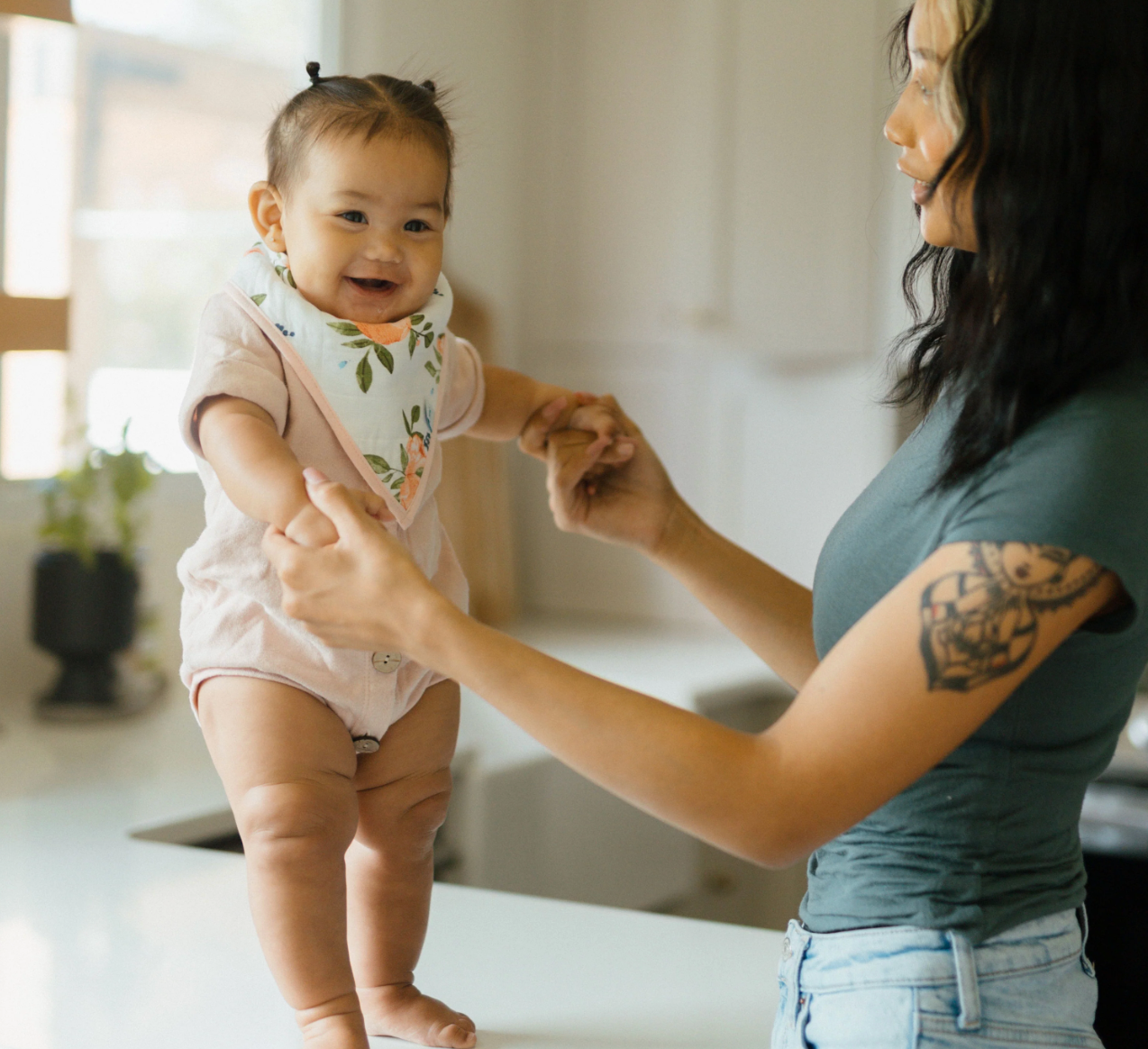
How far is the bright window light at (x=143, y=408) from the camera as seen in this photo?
2.37 m

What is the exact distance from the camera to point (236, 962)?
109 cm

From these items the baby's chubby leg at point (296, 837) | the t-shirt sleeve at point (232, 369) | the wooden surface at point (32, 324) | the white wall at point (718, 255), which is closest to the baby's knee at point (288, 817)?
the baby's chubby leg at point (296, 837)

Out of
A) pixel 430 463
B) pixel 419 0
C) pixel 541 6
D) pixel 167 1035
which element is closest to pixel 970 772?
pixel 430 463

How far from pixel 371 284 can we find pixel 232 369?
11cm

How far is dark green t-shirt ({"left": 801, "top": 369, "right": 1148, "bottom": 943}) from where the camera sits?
680mm

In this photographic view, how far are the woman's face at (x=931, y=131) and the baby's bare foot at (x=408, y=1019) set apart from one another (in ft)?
1.91

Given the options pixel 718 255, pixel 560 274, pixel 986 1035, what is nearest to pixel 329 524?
pixel 986 1035

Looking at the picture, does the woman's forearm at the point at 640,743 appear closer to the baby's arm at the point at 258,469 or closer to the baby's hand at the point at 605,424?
the baby's arm at the point at 258,469

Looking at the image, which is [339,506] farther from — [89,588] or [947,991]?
[89,588]

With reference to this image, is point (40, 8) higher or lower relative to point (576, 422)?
higher

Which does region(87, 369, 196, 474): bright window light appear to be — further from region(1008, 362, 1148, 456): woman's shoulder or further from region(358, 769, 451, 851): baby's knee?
region(1008, 362, 1148, 456): woman's shoulder

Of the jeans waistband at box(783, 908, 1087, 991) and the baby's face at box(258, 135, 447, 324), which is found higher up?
the baby's face at box(258, 135, 447, 324)

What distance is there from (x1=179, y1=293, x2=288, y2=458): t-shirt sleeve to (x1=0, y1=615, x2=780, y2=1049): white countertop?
1.37ft

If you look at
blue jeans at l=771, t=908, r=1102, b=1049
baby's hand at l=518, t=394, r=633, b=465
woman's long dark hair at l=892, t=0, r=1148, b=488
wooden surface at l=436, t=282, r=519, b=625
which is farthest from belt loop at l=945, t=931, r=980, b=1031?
wooden surface at l=436, t=282, r=519, b=625
